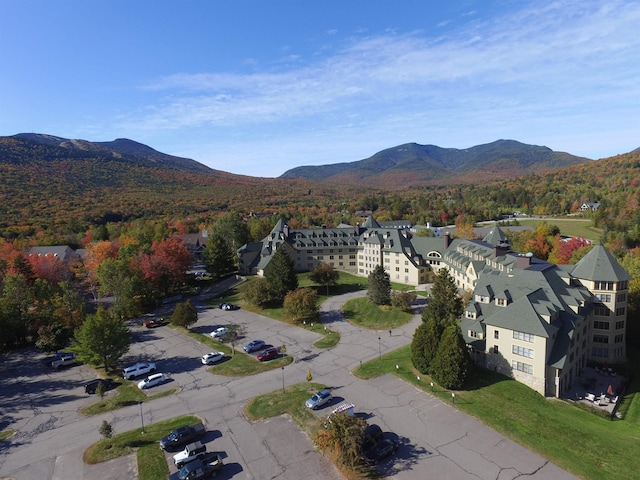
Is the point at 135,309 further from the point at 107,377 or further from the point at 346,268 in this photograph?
the point at 346,268

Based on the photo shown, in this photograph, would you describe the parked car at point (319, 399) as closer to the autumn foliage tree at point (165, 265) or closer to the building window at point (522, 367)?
the building window at point (522, 367)

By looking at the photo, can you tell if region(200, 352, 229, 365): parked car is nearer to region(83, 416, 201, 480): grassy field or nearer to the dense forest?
region(83, 416, 201, 480): grassy field

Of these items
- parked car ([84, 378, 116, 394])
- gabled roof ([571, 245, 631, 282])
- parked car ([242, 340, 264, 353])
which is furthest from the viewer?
parked car ([242, 340, 264, 353])

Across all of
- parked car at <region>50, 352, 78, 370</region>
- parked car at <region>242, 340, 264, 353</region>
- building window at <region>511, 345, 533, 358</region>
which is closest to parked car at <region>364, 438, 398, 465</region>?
building window at <region>511, 345, 533, 358</region>

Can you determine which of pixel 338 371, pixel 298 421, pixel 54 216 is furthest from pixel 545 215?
pixel 54 216

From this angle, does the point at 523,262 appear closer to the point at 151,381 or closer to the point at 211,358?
the point at 211,358

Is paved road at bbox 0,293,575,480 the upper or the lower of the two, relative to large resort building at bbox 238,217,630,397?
lower
